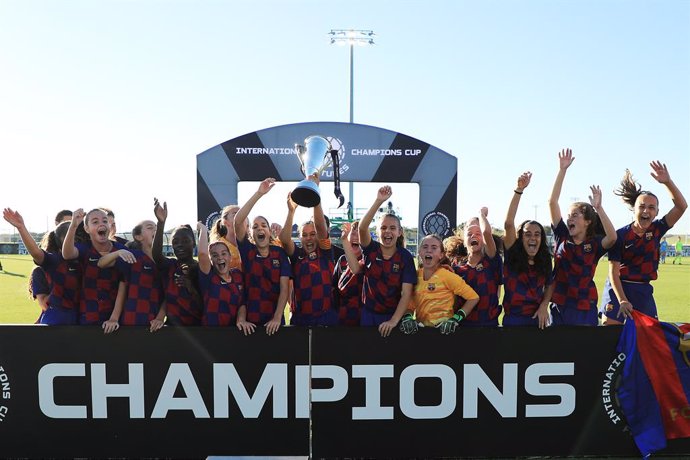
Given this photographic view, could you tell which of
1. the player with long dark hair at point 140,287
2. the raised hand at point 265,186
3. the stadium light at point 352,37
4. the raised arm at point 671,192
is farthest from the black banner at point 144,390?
the stadium light at point 352,37

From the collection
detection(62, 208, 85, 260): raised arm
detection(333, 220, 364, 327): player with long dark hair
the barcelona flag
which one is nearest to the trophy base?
detection(333, 220, 364, 327): player with long dark hair

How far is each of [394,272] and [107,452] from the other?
2251 mm

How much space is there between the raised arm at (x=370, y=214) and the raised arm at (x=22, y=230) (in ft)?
7.28

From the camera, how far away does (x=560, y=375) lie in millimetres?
3400

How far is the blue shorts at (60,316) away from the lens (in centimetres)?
373

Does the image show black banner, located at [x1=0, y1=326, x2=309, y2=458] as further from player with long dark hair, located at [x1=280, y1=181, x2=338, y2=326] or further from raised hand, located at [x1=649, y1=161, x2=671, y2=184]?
raised hand, located at [x1=649, y1=161, x2=671, y2=184]

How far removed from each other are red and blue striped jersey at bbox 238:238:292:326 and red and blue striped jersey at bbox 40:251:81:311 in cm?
122

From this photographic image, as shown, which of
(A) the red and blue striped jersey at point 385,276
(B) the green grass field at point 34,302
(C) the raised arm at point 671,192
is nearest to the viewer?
(A) the red and blue striped jersey at point 385,276

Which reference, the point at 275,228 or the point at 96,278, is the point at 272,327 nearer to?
the point at 96,278

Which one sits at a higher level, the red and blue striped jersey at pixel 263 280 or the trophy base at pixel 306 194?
the trophy base at pixel 306 194

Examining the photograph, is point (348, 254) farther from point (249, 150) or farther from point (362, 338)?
point (249, 150)

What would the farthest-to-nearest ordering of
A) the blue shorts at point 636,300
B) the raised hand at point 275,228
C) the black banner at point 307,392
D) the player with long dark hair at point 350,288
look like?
1. the raised hand at point 275,228
2. the blue shorts at point 636,300
3. the player with long dark hair at point 350,288
4. the black banner at point 307,392

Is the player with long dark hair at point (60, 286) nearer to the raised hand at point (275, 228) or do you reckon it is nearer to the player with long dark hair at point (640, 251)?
the raised hand at point (275, 228)

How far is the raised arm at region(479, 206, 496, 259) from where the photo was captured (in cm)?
367
